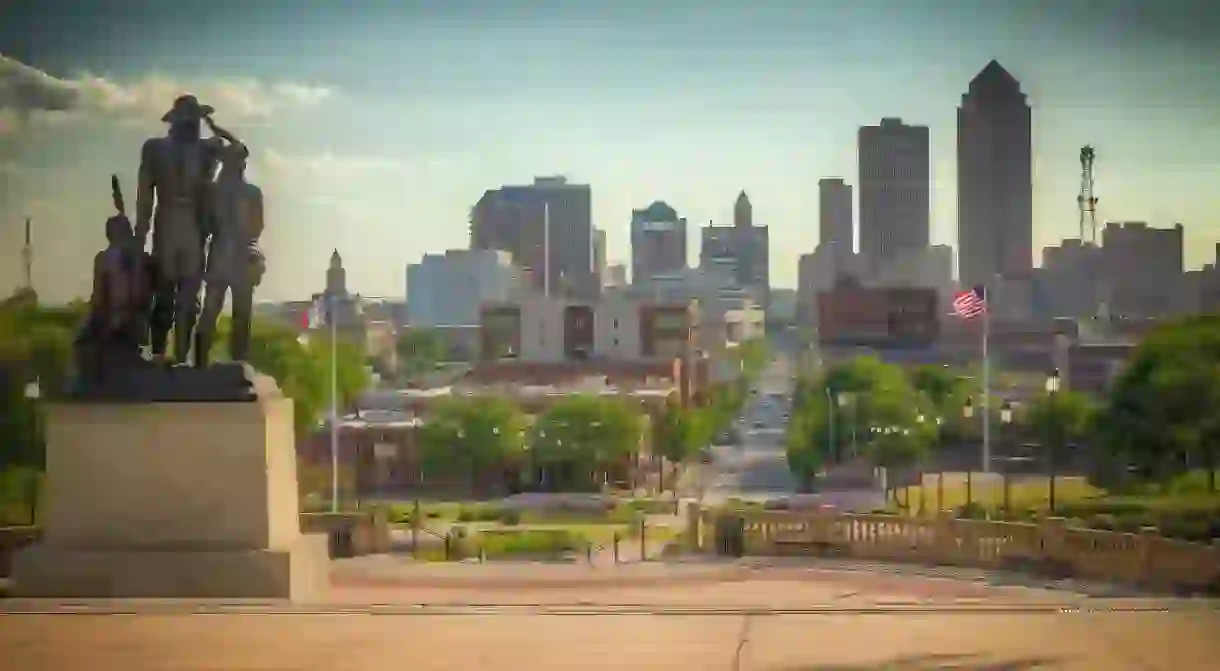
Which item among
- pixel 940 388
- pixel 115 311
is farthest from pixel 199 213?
pixel 940 388

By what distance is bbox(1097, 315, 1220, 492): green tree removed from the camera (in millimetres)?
14656

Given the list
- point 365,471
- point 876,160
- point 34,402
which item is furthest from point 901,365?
point 34,402

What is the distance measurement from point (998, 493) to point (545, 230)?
919 centimetres

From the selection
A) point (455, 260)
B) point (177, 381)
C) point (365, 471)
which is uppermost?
point (455, 260)

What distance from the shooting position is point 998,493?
651 inches

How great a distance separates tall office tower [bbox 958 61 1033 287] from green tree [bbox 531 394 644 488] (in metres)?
5.18

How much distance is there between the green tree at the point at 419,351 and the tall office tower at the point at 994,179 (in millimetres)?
9130

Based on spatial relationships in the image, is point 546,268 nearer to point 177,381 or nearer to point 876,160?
point 876,160

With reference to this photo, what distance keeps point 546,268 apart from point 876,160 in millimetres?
9102

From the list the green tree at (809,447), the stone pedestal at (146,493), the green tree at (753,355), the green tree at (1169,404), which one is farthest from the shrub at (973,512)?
the green tree at (753,355)

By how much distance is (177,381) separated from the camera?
761cm

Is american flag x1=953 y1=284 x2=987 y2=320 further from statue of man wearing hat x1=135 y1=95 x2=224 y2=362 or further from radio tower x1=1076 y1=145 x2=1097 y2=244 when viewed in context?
statue of man wearing hat x1=135 y1=95 x2=224 y2=362

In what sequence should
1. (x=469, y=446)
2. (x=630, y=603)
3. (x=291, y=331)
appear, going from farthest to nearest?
(x=469, y=446), (x=291, y=331), (x=630, y=603)

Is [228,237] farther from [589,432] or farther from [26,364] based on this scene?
[589,432]
